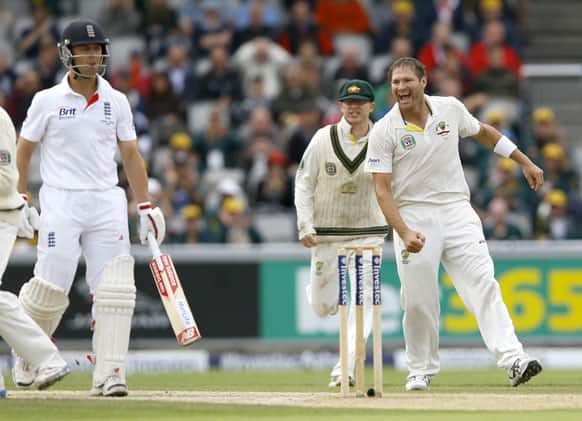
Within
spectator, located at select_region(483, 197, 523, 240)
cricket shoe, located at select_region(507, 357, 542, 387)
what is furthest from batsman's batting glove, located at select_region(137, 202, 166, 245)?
spectator, located at select_region(483, 197, 523, 240)

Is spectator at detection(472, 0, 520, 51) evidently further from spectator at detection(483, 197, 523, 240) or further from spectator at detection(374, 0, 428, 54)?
spectator at detection(483, 197, 523, 240)

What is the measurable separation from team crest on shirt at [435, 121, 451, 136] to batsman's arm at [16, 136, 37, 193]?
2585 millimetres

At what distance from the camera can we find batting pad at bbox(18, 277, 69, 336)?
9.45 meters

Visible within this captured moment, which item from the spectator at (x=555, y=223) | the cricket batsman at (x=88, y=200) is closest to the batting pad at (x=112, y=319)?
the cricket batsman at (x=88, y=200)

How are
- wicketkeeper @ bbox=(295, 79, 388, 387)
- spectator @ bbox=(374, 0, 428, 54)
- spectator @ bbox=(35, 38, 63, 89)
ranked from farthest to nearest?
spectator @ bbox=(374, 0, 428, 54), spectator @ bbox=(35, 38, 63, 89), wicketkeeper @ bbox=(295, 79, 388, 387)

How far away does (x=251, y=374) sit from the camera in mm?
13969

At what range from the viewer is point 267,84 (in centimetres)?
1888

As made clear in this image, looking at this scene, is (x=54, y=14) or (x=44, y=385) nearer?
(x=44, y=385)

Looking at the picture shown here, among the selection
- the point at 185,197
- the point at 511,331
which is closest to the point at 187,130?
the point at 185,197

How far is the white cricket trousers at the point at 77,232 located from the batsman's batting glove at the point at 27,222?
96 millimetres

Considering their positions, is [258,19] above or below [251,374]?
above

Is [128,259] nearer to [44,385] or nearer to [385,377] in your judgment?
[44,385]

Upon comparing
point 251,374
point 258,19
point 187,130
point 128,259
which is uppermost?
point 258,19

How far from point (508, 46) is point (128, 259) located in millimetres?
10778
